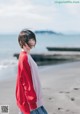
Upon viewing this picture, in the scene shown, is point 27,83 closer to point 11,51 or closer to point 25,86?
point 25,86

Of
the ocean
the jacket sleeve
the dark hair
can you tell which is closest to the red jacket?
the jacket sleeve

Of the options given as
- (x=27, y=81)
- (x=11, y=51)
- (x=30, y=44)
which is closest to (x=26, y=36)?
(x=30, y=44)

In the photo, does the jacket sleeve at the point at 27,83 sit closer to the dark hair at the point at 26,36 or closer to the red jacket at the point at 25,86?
the red jacket at the point at 25,86

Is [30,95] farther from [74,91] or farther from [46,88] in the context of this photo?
[46,88]

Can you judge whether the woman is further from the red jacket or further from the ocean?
the ocean

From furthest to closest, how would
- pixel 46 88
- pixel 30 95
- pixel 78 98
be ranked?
pixel 46 88 → pixel 78 98 → pixel 30 95

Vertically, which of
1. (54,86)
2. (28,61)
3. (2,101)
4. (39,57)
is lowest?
(39,57)

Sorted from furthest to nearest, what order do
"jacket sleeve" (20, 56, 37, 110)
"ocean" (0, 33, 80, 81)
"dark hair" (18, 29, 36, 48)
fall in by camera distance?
1. "ocean" (0, 33, 80, 81)
2. "dark hair" (18, 29, 36, 48)
3. "jacket sleeve" (20, 56, 37, 110)

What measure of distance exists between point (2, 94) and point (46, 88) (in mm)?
1720

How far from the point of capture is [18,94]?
402 cm

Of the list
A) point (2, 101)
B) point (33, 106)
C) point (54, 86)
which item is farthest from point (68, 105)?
point (33, 106)

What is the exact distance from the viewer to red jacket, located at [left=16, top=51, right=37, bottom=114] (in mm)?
3859

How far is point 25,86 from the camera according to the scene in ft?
12.7

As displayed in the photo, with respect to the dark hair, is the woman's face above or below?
below
